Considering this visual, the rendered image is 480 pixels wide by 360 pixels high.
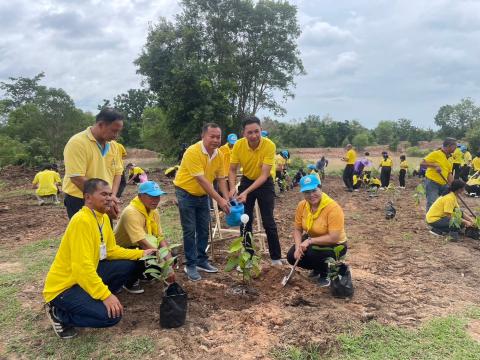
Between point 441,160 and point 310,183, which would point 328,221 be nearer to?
point 310,183

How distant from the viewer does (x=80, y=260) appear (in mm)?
3154

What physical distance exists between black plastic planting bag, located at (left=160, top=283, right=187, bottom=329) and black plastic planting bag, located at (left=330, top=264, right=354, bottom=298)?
1.62 meters

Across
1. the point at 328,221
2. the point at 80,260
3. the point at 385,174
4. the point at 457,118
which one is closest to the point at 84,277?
the point at 80,260

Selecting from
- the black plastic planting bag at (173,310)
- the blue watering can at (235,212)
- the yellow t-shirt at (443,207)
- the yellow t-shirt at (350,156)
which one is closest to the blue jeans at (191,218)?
the blue watering can at (235,212)

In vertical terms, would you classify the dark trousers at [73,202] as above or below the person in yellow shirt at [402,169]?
above

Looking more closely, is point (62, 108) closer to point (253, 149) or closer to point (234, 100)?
point (234, 100)

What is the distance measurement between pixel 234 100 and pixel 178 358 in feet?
61.7

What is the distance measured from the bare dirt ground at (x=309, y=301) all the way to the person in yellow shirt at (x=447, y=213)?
26 cm

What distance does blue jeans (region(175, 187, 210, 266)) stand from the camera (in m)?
4.63

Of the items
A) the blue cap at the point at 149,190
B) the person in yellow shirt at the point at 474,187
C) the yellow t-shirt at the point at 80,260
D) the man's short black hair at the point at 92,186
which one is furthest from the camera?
the person in yellow shirt at the point at 474,187

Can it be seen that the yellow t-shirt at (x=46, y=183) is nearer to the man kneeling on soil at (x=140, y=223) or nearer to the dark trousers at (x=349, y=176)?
the man kneeling on soil at (x=140, y=223)

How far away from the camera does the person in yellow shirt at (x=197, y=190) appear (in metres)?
4.48

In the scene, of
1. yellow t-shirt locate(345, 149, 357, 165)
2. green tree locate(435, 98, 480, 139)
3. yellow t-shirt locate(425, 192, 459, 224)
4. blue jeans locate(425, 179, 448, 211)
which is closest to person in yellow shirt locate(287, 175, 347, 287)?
yellow t-shirt locate(425, 192, 459, 224)

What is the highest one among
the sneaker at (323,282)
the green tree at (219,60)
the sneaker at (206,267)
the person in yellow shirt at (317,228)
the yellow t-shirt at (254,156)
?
the green tree at (219,60)
